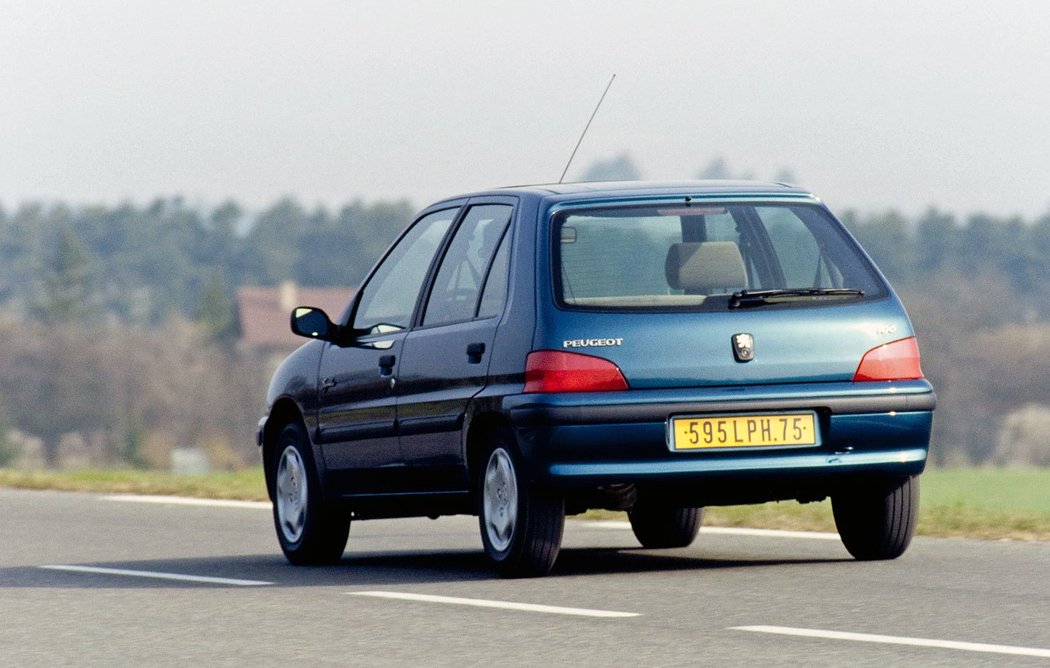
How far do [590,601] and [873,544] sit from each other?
6.70 ft

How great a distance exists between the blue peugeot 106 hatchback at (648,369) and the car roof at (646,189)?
0.02 m

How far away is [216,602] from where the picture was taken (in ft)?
30.5

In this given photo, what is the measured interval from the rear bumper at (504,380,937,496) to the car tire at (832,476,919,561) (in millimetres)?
493

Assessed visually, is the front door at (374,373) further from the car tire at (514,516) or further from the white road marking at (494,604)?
the white road marking at (494,604)

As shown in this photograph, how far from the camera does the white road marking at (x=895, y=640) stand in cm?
707

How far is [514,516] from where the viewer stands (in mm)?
9656

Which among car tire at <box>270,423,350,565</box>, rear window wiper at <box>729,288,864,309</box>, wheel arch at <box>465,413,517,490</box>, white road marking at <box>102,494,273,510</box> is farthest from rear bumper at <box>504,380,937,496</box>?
white road marking at <box>102,494,273,510</box>

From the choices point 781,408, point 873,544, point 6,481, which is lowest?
point 6,481

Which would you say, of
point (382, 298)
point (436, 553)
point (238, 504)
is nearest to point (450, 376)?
point (382, 298)

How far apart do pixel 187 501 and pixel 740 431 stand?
26.6 ft

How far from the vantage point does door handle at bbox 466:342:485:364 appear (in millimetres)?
9898

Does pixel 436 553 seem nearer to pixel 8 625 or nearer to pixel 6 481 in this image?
pixel 8 625

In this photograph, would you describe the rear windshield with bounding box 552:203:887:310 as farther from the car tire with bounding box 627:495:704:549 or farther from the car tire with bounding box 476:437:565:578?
the car tire with bounding box 627:495:704:549

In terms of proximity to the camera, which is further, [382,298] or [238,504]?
[238,504]
